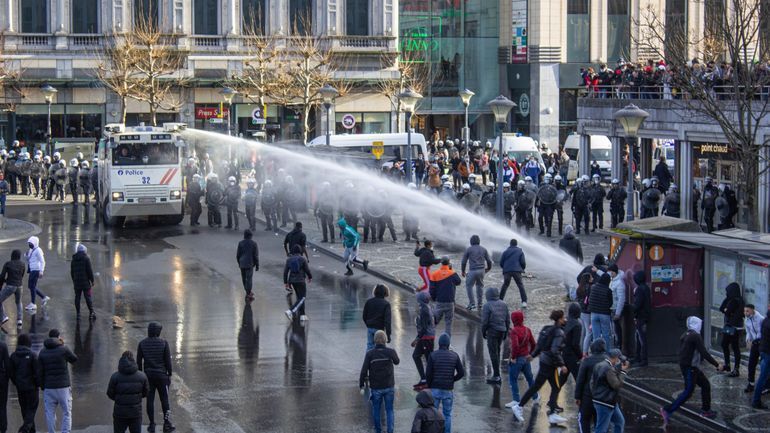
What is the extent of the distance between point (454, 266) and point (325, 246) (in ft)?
17.1

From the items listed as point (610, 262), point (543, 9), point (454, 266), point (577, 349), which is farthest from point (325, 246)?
point (543, 9)

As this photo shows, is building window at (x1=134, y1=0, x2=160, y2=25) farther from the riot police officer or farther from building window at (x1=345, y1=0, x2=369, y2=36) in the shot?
the riot police officer

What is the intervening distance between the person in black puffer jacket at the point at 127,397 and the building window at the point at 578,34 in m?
59.9

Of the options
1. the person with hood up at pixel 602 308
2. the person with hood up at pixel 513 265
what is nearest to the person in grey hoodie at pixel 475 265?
→ the person with hood up at pixel 513 265

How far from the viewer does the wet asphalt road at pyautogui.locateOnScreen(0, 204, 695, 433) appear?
17.2 meters

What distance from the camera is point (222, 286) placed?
2806cm

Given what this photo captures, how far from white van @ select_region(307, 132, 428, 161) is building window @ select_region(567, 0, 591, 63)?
21390 mm

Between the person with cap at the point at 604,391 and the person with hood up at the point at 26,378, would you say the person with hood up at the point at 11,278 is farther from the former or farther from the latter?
the person with cap at the point at 604,391

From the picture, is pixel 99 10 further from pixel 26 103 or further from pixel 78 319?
pixel 78 319

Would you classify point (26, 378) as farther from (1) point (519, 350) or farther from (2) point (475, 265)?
(2) point (475, 265)

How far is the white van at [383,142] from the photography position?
171 feet

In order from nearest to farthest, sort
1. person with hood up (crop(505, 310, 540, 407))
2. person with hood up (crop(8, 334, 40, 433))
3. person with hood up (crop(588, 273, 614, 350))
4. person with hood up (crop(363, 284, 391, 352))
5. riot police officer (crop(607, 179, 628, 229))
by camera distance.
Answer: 1. person with hood up (crop(8, 334, 40, 433))
2. person with hood up (crop(505, 310, 540, 407))
3. person with hood up (crop(363, 284, 391, 352))
4. person with hood up (crop(588, 273, 614, 350))
5. riot police officer (crop(607, 179, 628, 229))

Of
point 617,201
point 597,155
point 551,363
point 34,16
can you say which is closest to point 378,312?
point 551,363

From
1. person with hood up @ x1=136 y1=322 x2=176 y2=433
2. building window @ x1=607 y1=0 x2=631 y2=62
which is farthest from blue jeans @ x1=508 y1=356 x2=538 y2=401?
building window @ x1=607 y1=0 x2=631 y2=62
